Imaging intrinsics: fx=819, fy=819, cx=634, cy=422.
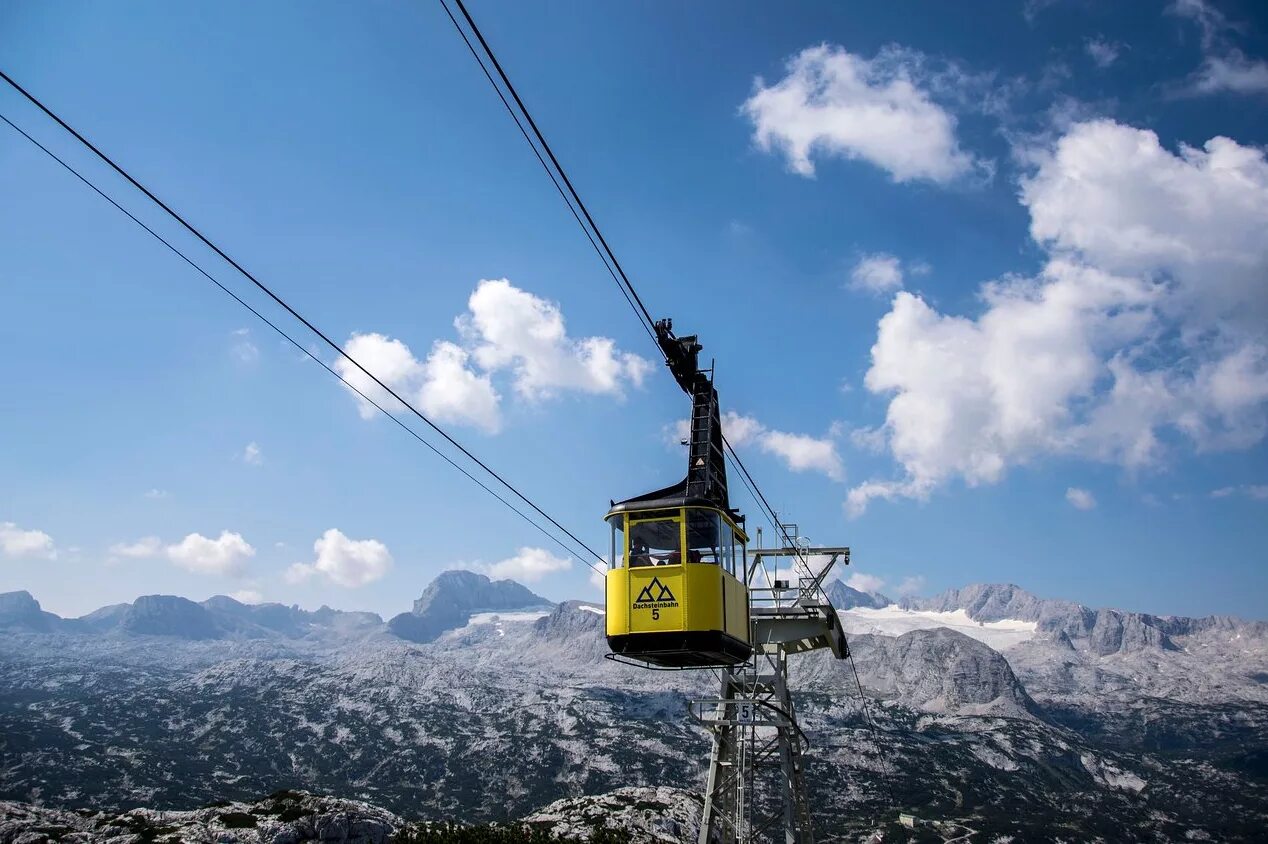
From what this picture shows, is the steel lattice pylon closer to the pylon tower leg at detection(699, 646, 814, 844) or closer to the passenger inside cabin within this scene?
the pylon tower leg at detection(699, 646, 814, 844)

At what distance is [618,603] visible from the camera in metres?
26.3

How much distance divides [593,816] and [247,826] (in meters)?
67.0

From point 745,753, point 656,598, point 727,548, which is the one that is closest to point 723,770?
point 745,753

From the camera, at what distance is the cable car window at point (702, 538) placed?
87.8 ft

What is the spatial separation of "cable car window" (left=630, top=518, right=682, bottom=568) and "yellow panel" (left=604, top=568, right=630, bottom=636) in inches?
22.5

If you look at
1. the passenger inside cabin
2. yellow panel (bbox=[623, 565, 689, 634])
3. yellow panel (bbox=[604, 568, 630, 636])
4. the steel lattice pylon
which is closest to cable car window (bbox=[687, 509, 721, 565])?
yellow panel (bbox=[623, 565, 689, 634])

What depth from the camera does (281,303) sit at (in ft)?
51.0

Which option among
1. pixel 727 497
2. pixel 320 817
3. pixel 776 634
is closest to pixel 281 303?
pixel 727 497

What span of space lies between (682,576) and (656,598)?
109cm

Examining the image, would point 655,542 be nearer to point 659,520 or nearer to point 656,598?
point 659,520

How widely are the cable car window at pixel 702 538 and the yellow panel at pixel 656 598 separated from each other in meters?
1.12

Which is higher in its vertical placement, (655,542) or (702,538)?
(702,538)

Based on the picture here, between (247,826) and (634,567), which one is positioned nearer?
(634,567)

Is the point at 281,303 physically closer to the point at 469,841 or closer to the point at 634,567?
the point at 634,567
